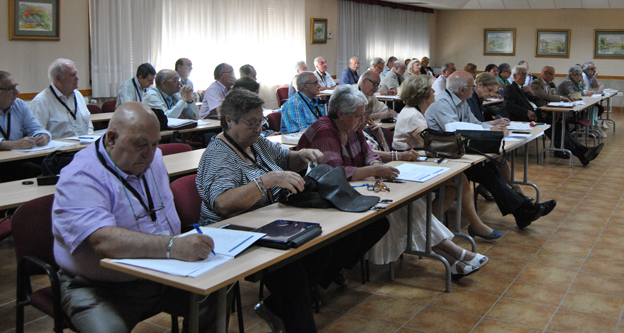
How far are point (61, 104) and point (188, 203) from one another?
2732 mm

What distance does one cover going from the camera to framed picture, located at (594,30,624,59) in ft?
48.1

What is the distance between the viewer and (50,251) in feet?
7.22

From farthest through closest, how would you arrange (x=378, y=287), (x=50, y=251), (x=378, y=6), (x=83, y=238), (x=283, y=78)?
(x=378, y=6) → (x=283, y=78) → (x=378, y=287) → (x=50, y=251) → (x=83, y=238)

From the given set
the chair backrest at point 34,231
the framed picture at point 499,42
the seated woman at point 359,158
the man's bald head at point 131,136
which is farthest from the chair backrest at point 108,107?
the framed picture at point 499,42

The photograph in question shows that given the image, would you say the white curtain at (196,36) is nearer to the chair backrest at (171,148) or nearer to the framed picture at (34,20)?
the framed picture at (34,20)

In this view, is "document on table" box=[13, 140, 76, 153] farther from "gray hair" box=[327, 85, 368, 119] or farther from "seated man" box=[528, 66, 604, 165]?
"seated man" box=[528, 66, 604, 165]

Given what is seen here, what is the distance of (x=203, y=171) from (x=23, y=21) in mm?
5389

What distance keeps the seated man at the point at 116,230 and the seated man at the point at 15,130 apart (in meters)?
2.23

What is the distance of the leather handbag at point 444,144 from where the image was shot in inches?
149

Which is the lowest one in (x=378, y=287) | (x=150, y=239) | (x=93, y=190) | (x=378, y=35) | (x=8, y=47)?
(x=378, y=287)

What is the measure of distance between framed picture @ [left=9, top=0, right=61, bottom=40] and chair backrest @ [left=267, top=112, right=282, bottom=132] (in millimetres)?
3336

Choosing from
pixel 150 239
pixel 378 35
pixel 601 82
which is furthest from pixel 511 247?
pixel 601 82

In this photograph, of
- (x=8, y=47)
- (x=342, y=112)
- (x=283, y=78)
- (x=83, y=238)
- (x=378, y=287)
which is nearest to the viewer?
(x=83, y=238)

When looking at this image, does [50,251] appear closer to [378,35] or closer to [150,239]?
[150,239]
